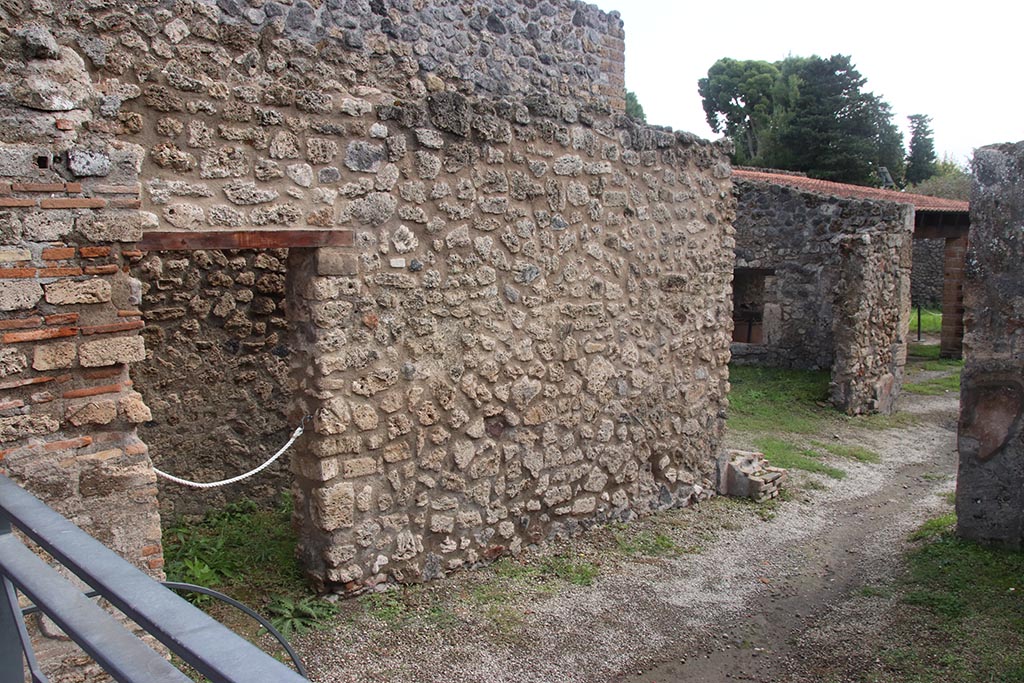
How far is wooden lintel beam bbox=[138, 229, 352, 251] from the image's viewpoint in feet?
12.7

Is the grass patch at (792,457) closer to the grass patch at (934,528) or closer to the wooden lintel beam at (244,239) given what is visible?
the grass patch at (934,528)

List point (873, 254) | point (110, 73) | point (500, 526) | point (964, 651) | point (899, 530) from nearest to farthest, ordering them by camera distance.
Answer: point (110, 73) → point (964, 651) → point (500, 526) → point (899, 530) → point (873, 254)

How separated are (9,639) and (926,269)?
80.3 ft

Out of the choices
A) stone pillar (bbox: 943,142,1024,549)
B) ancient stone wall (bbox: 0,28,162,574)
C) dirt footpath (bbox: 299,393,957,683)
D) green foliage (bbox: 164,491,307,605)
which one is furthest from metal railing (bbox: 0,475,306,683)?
stone pillar (bbox: 943,142,1024,549)

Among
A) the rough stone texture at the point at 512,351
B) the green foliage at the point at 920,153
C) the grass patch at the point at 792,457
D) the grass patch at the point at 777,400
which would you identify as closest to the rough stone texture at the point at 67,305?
the rough stone texture at the point at 512,351

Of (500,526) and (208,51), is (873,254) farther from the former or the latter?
(208,51)

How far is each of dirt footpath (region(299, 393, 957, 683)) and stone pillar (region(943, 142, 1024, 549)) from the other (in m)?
0.75

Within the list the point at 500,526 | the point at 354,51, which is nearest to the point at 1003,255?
the point at 500,526

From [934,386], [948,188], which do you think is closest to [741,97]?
[948,188]

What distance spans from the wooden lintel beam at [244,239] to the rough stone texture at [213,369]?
140 cm

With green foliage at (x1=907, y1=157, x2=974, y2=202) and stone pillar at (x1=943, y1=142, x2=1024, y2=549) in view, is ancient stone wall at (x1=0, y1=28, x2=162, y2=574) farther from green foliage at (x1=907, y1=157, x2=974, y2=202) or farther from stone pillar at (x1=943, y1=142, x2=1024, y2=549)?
green foliage at (x1=907, y1=157, x2=974, y2=202)

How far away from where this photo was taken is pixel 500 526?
5.49 meters

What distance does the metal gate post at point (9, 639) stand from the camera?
167cm

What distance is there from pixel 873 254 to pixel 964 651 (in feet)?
24.8
